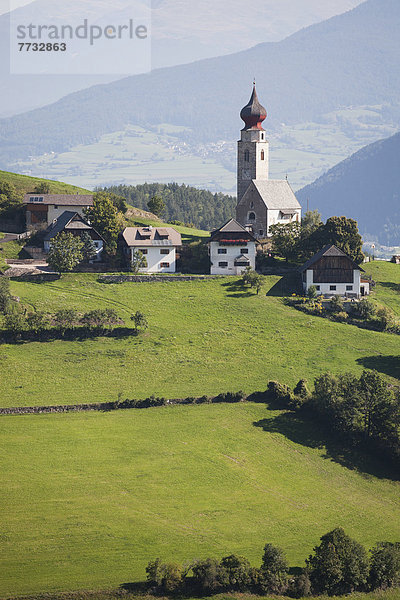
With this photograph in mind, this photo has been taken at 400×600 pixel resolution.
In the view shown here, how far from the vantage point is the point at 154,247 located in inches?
4483

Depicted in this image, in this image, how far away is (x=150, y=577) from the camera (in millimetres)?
53938

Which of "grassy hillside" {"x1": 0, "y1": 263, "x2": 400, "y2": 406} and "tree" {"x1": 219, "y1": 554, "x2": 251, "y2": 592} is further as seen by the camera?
"grassy hillside" {"x1": 0, "y1": 263, "x2": 400, "y2": 406}

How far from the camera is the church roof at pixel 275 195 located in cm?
12900

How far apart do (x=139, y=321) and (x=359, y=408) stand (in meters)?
28.5

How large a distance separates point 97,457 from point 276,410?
761 inches

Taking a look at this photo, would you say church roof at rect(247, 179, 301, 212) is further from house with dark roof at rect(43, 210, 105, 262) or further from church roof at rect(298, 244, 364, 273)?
house with dark roof at rect(43, 210, 105, 262)

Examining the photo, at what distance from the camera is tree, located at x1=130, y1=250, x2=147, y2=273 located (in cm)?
11212

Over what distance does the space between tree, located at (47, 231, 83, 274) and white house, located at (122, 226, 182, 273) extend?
724cm

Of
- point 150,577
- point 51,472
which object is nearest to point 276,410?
point 51,472

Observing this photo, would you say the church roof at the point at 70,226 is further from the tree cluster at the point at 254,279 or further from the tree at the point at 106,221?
the tree cluster at the point at 254,279

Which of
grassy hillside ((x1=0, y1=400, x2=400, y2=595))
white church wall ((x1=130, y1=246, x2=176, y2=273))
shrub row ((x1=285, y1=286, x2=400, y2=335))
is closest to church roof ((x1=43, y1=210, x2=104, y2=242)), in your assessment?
white church wall ((x1=130, y1=246, x2=176, y2=273))

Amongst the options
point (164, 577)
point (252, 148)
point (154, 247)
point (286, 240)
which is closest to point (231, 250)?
point (286, 240)

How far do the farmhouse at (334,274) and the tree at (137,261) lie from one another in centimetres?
2212

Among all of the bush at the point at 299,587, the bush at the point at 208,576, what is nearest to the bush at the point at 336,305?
the bush at the point at 299,587
